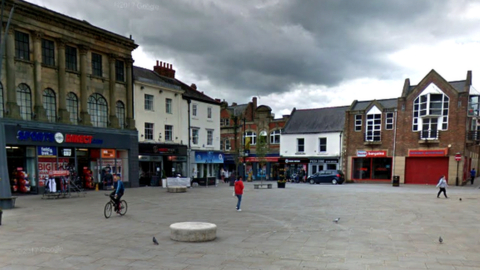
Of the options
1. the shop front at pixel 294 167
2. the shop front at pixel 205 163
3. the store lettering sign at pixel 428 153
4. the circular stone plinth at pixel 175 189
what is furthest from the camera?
the shop front at pixel 294 167

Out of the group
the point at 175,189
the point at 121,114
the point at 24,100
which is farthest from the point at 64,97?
the point at 175,189

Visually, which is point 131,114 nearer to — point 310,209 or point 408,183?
point 310,209

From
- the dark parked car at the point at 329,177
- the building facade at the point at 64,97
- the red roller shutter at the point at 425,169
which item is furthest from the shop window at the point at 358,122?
the building facade at the point at 64,97

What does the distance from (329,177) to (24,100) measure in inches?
1211

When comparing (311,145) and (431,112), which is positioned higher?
(431,112)

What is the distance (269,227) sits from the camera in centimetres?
1084

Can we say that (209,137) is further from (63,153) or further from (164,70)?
(63,153)

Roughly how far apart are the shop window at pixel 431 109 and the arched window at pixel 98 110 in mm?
32693

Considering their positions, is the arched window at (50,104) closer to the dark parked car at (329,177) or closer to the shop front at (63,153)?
→ the shop front at (63,153)

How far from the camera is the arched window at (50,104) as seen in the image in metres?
21.9

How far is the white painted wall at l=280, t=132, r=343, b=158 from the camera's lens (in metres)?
40.8

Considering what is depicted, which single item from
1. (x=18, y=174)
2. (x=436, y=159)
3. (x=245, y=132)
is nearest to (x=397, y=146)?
(x=436, y=159)

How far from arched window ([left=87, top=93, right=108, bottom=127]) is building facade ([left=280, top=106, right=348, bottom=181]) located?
24.6m

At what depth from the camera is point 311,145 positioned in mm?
42812
